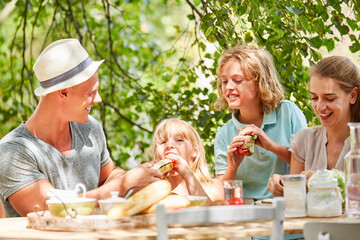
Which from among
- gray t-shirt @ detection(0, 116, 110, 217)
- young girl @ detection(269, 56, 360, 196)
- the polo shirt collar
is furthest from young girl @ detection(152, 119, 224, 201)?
young girl @ detection(269, 56, 360, 196)

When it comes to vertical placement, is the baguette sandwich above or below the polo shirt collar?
below

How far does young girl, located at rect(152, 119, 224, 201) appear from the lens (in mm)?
3232

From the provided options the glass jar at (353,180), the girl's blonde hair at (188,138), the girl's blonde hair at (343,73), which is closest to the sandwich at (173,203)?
the glass jar at (353,180)

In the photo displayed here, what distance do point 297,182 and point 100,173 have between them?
1371 mm

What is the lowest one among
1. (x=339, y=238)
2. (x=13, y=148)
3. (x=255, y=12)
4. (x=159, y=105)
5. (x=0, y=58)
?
(x=339, y=238)

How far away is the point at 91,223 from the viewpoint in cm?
207

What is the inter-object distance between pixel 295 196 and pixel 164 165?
991 mm

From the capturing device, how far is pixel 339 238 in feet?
6.24

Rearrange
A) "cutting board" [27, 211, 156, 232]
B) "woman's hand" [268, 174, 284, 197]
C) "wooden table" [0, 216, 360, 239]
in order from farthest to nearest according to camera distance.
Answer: "woman's hand" [268, 174, 284, 197], "cutting board" [27, 211, 156, 232], "wooden table" [0, 216, 360, 239]

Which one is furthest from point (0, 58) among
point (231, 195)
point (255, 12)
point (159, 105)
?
point (231, 195)

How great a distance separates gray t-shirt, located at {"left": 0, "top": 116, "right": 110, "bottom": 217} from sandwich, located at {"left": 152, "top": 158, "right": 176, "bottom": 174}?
37 centimetres

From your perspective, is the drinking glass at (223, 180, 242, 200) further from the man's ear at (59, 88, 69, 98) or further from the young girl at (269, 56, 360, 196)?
the man's ear at (59, 88, 69, 98)

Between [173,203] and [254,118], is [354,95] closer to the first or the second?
[254,118]

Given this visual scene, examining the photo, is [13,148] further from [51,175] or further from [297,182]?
[297,182]
